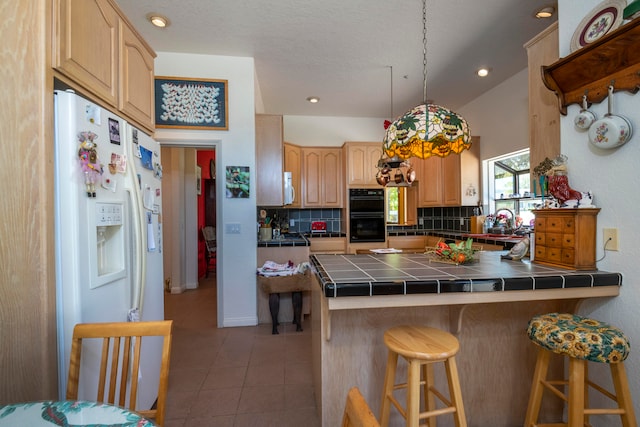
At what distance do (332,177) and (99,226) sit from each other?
3613mm

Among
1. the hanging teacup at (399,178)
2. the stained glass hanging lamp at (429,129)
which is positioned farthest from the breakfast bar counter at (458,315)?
the hanging teacup at (399,178)

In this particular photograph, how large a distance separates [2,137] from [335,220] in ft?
13.7

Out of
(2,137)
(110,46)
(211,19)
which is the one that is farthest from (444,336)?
(211,19)

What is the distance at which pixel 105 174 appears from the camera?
123 cm

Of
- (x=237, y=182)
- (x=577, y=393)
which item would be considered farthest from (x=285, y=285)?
(x=577, y=393)

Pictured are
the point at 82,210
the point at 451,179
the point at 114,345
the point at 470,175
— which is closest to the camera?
the point at 114,345

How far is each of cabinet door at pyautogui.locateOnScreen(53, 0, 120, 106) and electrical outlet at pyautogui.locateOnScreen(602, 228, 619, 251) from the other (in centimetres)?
250

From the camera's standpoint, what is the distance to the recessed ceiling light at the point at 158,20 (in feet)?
7.91

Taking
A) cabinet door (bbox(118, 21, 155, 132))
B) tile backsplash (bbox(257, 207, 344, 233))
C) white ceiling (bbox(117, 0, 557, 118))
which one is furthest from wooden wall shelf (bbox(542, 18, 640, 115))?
tile backsplash (bbox(257, 207, 344, 233))

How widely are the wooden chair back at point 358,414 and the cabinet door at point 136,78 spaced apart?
5.46 feet

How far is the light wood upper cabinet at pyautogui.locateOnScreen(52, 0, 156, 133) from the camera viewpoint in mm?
1075

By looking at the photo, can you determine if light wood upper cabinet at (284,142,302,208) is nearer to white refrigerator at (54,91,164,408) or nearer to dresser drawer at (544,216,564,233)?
white refrigerator at (54,91,164,408)

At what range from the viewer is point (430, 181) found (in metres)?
4.53

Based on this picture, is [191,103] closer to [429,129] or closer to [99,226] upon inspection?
[99,226]
